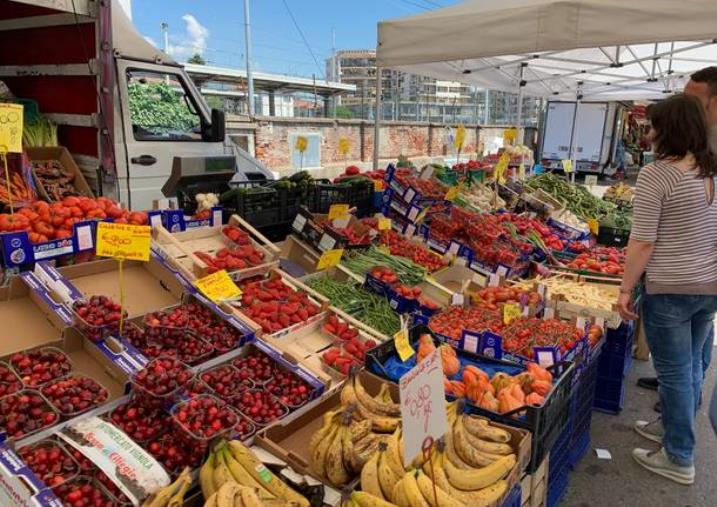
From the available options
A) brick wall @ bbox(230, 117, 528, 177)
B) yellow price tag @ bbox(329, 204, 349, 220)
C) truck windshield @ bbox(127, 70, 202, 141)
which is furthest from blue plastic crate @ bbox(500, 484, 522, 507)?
brick wall @ bbox(230, 117, 528, 177)

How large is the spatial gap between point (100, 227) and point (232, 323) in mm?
890

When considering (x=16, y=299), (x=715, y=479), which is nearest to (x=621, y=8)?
(x=715, y=479)

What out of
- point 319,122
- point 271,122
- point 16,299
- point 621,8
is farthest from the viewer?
point 319,122

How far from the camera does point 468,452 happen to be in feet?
6.58

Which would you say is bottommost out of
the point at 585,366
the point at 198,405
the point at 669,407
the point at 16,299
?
the point at 669,407

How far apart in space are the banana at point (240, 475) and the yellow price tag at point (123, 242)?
1027 mm

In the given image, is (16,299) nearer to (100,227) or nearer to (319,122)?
(100,227)

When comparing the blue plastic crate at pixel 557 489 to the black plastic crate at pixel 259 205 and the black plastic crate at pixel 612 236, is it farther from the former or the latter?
the black plastic crate at pixel 612 236

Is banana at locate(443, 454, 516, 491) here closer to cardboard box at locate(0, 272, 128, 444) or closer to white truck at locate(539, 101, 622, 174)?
cardboard box at locate(0, 272, 128, 444)

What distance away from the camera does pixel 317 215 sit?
4.70 m

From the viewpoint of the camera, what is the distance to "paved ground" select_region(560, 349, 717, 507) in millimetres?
3080

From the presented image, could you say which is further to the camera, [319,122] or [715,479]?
[319,122]

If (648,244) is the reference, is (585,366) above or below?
below

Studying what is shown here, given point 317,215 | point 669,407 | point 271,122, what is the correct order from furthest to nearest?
point 271,122
point 317,215
point 669,407
